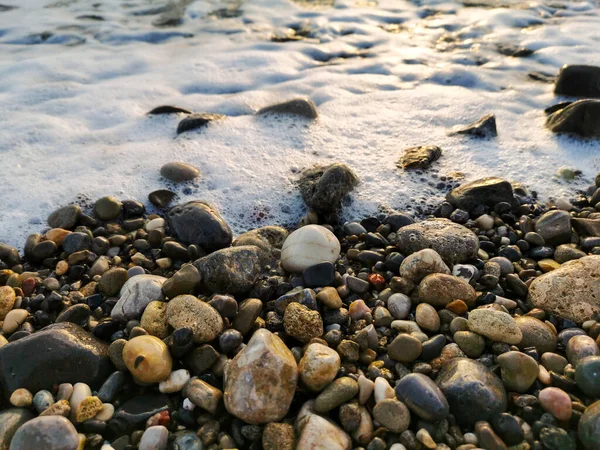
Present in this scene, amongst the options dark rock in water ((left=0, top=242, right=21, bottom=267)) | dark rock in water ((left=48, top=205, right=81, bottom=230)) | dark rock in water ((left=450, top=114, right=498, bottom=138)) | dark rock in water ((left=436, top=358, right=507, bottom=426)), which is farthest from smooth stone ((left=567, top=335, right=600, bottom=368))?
dark rock in water ((left=0, top=242, right=21, bottom=267))

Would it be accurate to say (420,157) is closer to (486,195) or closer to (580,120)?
(486,195)

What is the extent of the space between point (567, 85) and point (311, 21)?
10.2 ft

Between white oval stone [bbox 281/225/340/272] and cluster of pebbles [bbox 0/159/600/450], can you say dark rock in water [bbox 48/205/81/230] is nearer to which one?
cluster of pebbles [bbox 0/159/600/450]

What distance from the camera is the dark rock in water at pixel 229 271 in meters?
2.30

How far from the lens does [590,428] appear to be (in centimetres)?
161

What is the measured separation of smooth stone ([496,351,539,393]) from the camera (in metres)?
1.82

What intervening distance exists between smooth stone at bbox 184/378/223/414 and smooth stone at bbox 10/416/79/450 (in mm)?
409

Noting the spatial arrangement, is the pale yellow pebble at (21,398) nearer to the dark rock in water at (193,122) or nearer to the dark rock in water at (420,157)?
the dark rock in water at (193,122)

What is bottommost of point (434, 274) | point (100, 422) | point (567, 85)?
point (100, 422)

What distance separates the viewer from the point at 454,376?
1.82 m

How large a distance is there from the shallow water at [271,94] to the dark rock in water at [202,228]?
9.2 inches

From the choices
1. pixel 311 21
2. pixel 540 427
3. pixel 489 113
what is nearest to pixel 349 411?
pixel 540 427

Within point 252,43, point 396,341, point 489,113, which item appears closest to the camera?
point 396,341

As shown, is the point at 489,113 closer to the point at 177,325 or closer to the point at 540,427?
the point at 540,427
